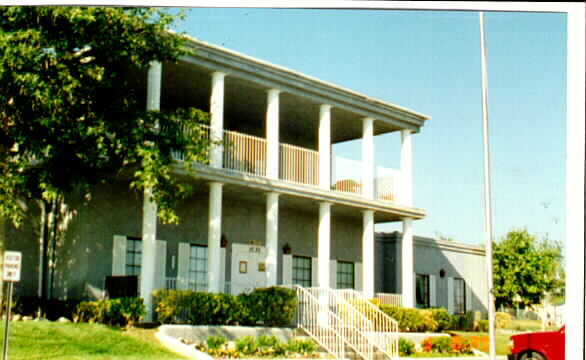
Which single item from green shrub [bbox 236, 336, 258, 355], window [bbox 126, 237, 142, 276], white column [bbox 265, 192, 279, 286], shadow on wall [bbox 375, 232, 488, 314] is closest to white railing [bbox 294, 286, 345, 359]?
white column [bbox 265, 192, 279, 286]

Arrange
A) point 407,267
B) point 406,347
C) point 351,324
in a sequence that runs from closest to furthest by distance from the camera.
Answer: point 351,324 < point 406,347 < point 407,267

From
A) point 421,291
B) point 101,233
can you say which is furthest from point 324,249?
point 421,291

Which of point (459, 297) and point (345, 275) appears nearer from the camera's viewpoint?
point (345, 275)

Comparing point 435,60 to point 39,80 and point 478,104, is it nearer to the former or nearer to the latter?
point 478,104

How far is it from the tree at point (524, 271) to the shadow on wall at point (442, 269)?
29.3 inches

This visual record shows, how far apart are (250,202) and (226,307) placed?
440cm

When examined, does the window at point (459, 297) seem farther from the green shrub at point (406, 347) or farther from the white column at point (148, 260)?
the white column at point (148, 260)

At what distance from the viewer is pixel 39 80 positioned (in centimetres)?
1286

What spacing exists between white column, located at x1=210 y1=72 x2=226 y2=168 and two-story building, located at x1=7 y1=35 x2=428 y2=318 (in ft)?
0.09

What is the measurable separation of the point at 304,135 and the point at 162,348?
1016 cm

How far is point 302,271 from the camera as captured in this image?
69.9 feet

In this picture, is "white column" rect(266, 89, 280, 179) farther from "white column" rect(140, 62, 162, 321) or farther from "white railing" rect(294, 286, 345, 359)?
"white column" rect(140, 62, 162, 321)

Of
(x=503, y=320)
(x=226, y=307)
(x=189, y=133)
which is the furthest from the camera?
(x=503, y=320)

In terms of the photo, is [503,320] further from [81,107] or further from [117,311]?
[81,107]
